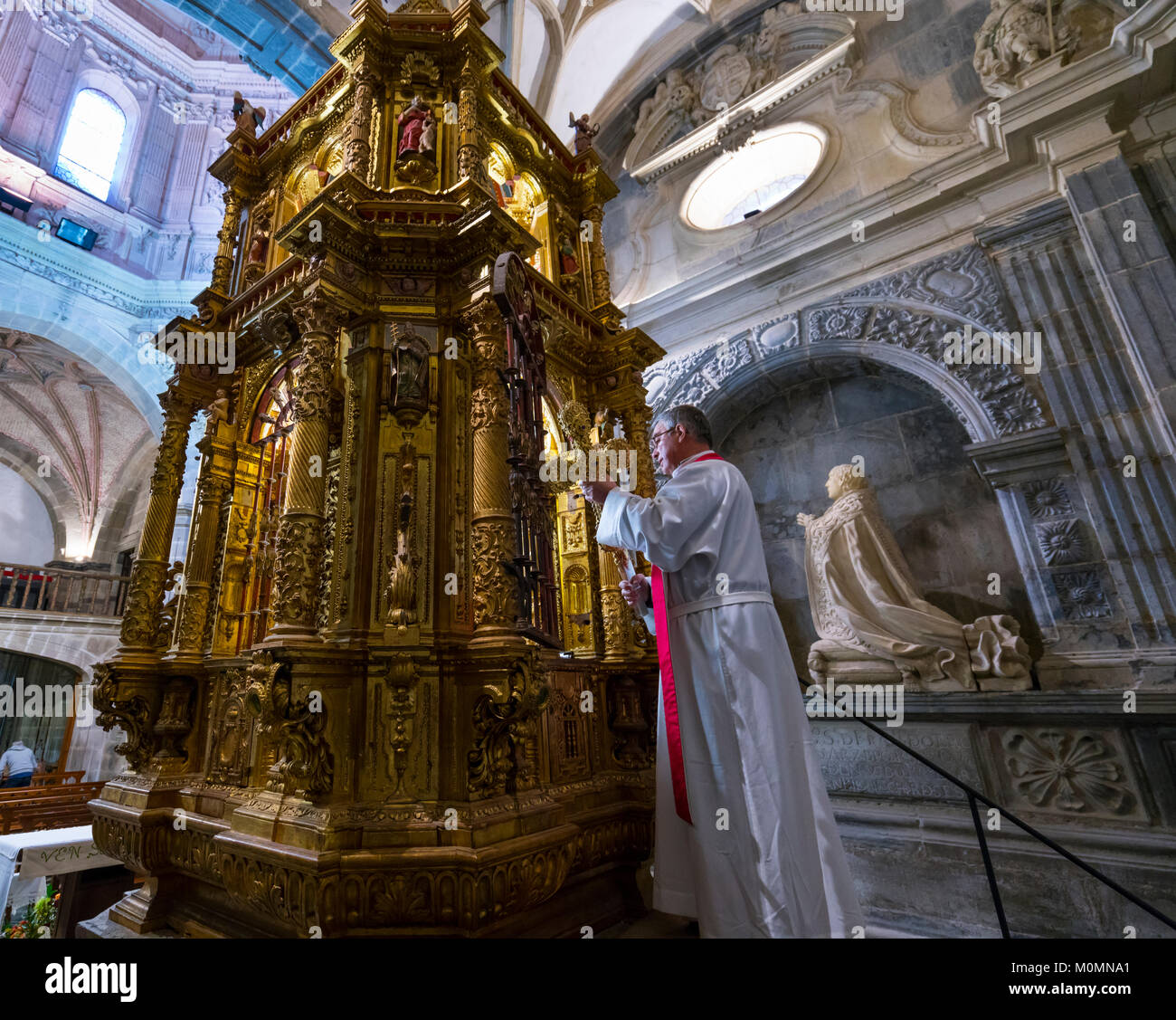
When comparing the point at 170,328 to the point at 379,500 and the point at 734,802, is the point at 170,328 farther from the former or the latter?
the point at 734,802

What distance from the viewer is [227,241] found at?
5266 mm

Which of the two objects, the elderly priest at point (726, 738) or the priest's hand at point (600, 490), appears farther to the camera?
the priest's hand at point (600, 490)

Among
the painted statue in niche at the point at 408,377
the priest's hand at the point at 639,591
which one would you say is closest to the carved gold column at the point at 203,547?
the painted statue in niche at the point at 408,377

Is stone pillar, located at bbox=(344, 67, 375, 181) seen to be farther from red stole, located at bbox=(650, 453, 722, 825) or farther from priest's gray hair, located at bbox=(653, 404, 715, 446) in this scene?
red stole, located at bbox=(650, 453, 722, 825)

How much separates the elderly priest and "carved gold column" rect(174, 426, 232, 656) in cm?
308

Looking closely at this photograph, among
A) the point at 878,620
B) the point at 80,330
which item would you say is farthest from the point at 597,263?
the point at 80,330

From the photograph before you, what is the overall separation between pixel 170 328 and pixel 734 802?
16.6 ft

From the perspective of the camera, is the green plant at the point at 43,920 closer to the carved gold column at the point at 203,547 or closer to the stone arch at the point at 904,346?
the carved gold column at the point at 203,547

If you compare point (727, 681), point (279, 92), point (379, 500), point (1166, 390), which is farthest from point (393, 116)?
point (279, 92)

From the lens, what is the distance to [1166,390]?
445cm

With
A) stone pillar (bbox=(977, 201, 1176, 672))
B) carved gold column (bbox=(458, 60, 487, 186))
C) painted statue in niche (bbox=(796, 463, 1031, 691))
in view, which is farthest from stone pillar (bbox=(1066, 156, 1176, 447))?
carved gold column (bbox=(458, 60, 487, 186))

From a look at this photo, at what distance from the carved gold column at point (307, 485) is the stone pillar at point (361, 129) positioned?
4.18 feet

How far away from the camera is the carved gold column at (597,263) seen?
17.6ft

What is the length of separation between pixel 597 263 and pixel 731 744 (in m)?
4.52
